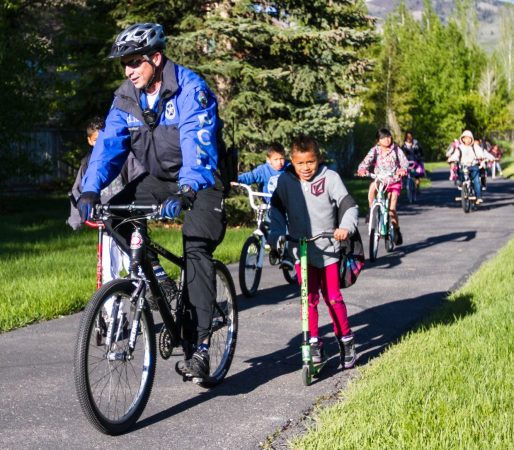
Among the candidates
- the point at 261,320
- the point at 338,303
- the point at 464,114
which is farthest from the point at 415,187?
the point at 464,114

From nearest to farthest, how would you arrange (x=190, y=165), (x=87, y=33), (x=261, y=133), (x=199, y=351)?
1. (x=190, y=165)
2. (x=199, y=351)
3. (x=261, y=133)
4. (x=87, y=33)

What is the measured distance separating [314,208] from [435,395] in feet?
5.05

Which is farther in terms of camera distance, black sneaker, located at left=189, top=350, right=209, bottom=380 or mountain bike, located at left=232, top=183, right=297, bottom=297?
mountain bike, located at left=232, top=183, right=297, bottom=297

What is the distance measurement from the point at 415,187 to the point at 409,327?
62.8 feet

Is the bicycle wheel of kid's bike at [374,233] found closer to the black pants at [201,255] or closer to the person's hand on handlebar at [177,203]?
the black pants at [201,255]

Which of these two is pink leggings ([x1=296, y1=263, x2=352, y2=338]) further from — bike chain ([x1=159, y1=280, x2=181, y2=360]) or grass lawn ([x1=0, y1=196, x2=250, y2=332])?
grass lawn ([x1=0, y1=196, x2=250, y2=332])

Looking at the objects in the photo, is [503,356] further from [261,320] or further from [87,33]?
[87,33]

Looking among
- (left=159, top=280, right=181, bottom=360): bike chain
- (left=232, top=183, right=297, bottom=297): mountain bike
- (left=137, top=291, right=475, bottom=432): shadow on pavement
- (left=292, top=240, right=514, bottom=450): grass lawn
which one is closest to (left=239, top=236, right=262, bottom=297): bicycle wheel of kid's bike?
(left=232, top=183, right=297, bottom=297): mountain bike

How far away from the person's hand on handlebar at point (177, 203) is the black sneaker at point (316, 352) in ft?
5.65

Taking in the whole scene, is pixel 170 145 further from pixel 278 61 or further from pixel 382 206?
pixel 278 61

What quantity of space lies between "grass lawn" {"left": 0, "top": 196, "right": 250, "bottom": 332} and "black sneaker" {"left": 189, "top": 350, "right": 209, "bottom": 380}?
9.72 feet

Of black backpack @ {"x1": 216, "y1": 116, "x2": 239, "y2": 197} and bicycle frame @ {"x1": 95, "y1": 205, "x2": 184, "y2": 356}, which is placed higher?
black backpack @ {"x1": 216, "y1": 116, "x2": 239, "y2": 197}

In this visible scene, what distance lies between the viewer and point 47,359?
21.4 ft

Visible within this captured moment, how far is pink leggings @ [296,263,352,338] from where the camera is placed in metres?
6.13
